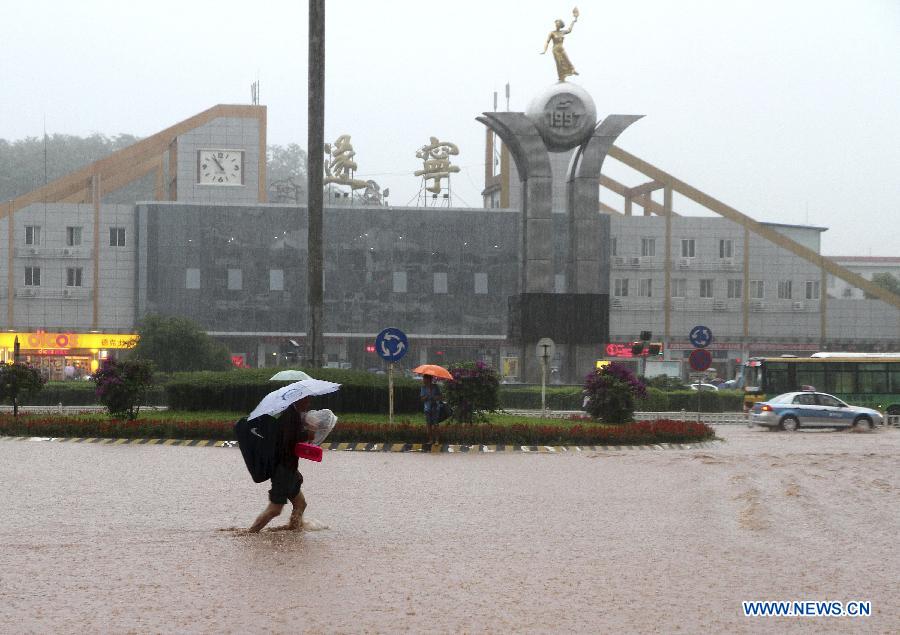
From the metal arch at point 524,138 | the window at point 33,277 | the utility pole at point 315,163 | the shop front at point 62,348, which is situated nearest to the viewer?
the utility pole at point 315,163

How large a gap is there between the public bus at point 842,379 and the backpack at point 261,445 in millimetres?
36892

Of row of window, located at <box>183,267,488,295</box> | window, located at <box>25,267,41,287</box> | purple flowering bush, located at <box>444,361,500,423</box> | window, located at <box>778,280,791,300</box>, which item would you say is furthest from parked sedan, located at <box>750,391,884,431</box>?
window, located at <box>25,267,41,287</box>

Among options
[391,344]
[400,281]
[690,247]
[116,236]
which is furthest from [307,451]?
[690,247]

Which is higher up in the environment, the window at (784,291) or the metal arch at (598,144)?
the metal arch at (598,144)

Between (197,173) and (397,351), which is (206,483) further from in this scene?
(197,173)

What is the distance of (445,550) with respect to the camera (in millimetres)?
12031

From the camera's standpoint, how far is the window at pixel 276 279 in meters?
81.2

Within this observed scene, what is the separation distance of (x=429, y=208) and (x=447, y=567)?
7236 cm

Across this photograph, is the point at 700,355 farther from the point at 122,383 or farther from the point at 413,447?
the point at 122,383

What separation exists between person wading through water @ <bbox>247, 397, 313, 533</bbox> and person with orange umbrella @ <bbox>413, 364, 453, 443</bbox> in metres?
12.9

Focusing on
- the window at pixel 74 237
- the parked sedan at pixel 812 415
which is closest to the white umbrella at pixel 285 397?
the parked sedan at pixel 812 415

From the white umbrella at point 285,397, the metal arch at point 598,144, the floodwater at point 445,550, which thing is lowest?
Answer: the floodwater at point 445,550

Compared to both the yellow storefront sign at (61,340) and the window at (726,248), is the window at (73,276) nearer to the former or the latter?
the yellow storefront sign at (61,340)

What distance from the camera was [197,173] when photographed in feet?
271
